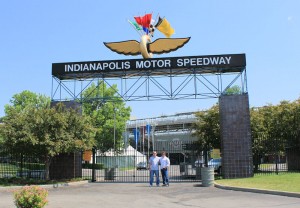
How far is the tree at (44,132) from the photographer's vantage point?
1959 centimetres

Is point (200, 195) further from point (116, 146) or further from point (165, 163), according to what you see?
point (116, 146)

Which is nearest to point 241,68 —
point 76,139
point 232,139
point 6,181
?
point 232,139

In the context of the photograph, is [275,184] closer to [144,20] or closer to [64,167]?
[64,167]

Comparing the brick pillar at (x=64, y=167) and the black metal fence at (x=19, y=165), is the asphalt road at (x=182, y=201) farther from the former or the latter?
the brick pillar at (x=64, y=167)

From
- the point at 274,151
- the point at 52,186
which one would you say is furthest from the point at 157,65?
the point at 274,151

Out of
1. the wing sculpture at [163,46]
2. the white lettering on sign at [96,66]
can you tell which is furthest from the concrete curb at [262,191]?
the wing sculpture at [163,46]

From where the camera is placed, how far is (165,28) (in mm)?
24281

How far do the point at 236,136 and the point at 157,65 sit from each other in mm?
6008

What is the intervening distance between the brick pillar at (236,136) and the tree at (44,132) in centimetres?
764

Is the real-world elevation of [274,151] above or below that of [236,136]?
below

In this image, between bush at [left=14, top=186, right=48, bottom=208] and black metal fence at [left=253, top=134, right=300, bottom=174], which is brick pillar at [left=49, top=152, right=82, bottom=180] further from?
bush at [left=14, top=186, right=48, bottom=208]

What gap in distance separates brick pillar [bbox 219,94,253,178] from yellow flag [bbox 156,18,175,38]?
531cm

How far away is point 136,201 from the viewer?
1297 centimetres

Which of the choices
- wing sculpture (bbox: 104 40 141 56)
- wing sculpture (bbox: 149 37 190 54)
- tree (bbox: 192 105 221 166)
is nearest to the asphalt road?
tree (bbox: 192 105 221 166)
